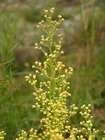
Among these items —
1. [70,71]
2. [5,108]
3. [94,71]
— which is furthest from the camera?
[94,71]

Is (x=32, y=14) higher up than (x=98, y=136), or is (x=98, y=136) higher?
(x=32, y=14)

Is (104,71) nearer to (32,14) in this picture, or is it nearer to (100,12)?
(100,12)

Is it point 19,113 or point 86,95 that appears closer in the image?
point 19,113

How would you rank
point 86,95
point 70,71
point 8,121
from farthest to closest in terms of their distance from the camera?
point 86,95 → point 8,121 → point 70,71

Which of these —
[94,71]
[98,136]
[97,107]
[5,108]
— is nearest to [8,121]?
[5,108]

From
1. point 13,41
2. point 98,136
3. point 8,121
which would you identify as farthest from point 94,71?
point 8,121

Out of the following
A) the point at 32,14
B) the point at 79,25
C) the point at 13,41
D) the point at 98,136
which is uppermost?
the point at 32,14
